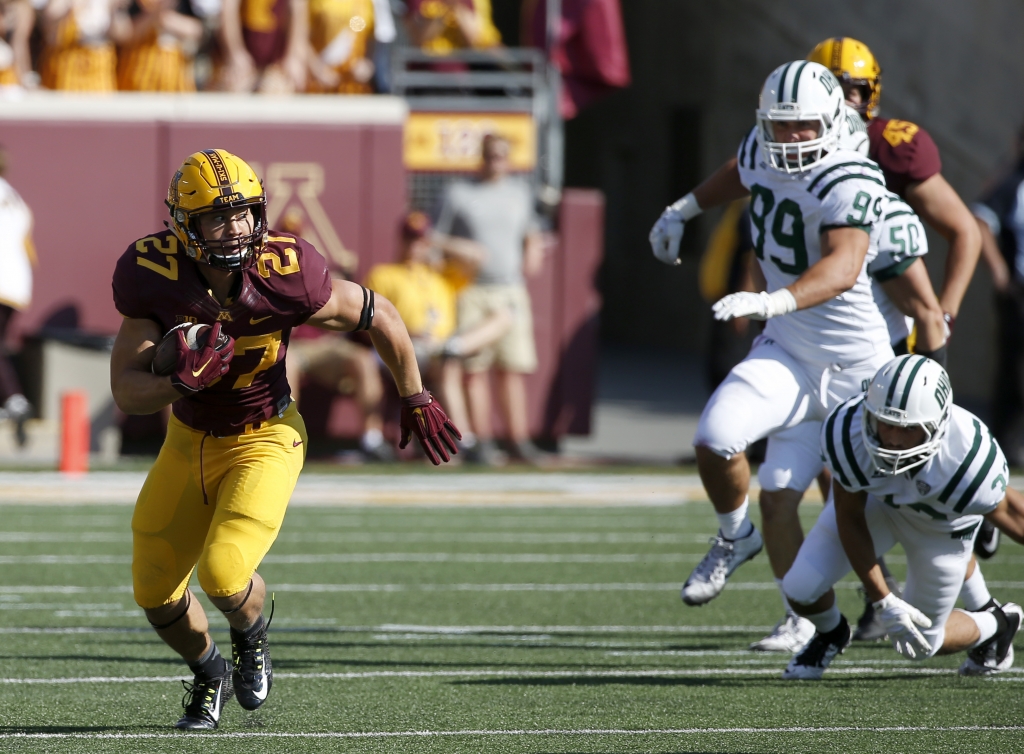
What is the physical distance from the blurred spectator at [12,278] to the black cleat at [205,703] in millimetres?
6005

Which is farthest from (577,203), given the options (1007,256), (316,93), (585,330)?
(1007,256)

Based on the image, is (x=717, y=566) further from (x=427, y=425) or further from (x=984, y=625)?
(x=427, y=425)

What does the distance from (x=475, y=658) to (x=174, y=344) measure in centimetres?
183

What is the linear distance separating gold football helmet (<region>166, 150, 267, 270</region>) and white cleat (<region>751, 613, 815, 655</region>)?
Answer: 7.51 ft

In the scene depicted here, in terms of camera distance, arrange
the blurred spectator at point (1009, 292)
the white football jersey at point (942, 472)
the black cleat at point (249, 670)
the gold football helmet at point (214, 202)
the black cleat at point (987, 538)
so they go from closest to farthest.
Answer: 1. the gold football helmet at point (214, 202)
2. the black cleat at point (249, 670)
3. the white football jersey at point (942, 472)
4. the black cleat at point (987, 538)
5. the blurred spectator at point (1009, 292)

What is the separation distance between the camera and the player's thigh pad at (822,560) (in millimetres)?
4730

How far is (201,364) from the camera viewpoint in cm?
382

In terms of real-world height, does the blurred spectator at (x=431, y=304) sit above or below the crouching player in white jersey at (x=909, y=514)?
below

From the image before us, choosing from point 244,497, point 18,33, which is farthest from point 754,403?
point 18,33

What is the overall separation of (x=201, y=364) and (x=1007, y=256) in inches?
288

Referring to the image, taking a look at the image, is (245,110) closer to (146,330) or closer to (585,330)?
(585,330)

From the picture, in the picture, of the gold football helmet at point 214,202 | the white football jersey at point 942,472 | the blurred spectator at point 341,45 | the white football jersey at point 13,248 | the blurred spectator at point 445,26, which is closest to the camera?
the gold football helmet at point 214,202

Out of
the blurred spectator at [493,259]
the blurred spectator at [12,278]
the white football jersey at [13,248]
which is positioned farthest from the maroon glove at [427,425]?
the white football jersey at [13,248]

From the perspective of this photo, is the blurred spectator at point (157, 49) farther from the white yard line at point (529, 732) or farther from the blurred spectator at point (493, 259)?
the white yard line at point (529, 732)
